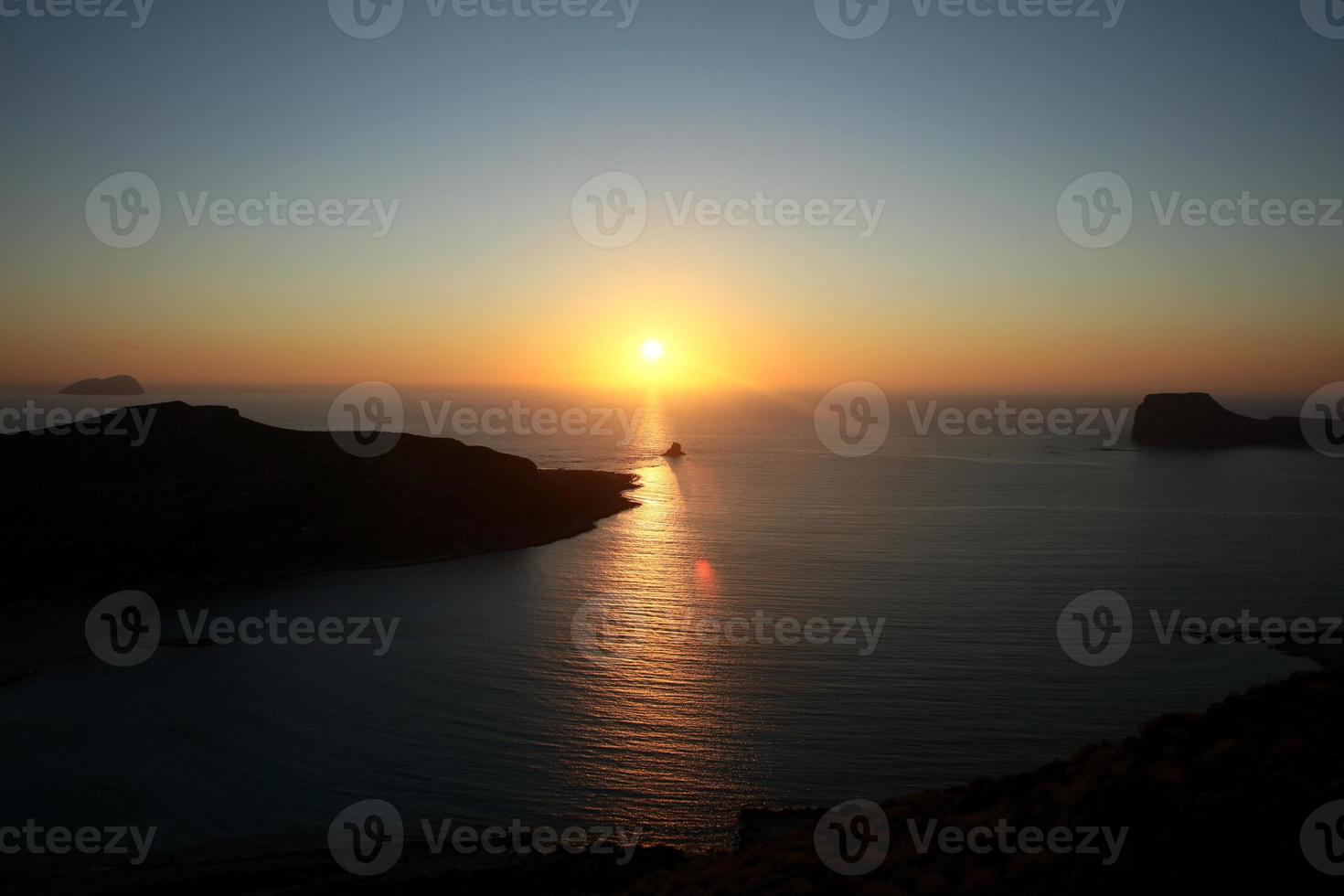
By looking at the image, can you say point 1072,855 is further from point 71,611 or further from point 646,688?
point 71,611

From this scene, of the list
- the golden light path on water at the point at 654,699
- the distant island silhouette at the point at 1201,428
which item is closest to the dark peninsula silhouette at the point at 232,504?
the golden light path on water at the point at 654,699

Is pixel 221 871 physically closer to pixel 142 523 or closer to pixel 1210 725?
pixel 1210 725

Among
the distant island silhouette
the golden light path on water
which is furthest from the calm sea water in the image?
the distant island silhouette

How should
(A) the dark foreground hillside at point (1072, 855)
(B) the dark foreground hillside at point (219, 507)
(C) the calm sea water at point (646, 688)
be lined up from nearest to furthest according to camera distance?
(A) the dark foreground hillside at point (1072, 855)
(C) the calm sea water at point (646, 688)
(B) the dark foreground hillside at point (219, 507)

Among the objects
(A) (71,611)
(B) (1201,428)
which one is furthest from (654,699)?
(B) (1201,428)

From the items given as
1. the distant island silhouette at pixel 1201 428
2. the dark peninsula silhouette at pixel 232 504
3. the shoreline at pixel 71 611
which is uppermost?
the distant island silhouette at pixel 1201 428

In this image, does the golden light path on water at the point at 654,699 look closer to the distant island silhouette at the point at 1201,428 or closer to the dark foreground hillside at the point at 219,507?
the dark foreground hillside at the point at 219,507

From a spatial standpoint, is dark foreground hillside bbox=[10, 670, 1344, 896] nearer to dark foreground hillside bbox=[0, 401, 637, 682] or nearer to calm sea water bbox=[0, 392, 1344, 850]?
calm sea water bbox=[0, 392, 1344, 850]
